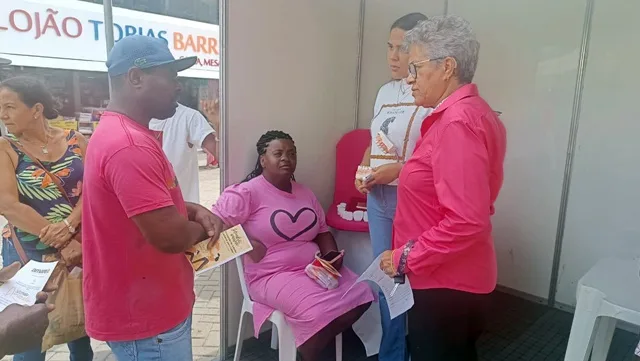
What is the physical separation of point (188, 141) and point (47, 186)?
0.70 m

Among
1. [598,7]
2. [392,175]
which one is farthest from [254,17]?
[598,7]

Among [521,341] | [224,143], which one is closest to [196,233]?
[224,143]

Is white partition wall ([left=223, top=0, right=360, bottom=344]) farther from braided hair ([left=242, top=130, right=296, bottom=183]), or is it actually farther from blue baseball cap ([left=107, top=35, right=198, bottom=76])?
blue baseball cap ([left=107, top=35, right=198, bottom=76])

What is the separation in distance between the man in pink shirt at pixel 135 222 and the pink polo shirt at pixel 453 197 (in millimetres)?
646

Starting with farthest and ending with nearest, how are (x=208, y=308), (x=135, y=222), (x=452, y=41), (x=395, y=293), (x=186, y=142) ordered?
(x=208, y=308) → (x=186, y=142) → (x=395, y=293) → (x=452, y=41) → (x=135, y=222)

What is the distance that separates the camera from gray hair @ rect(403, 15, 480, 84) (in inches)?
51.2

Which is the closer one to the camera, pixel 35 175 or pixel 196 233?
pixel 196 233

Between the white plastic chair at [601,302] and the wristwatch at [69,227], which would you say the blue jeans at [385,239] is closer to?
the white plastic chair at [601,302]

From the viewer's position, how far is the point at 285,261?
85.9 inches

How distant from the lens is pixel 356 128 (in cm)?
329

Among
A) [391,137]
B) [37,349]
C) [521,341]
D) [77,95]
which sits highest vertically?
[77,95]

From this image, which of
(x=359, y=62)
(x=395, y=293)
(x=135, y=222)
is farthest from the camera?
(x=359, y=62)

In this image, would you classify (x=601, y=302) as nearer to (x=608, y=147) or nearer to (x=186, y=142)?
(x=608, y=147)

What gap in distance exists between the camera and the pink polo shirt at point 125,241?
3.48ft
